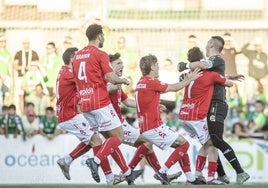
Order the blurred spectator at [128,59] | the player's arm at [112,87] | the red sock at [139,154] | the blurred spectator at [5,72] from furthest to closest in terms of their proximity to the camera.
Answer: the blurred spectator at [128,59] → the blurred spectator at [5,72] → the red sock at [139,154] → the player's arm at [112,87]

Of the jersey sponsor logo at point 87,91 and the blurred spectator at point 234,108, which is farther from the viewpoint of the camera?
the blurred spectator at point 234,108

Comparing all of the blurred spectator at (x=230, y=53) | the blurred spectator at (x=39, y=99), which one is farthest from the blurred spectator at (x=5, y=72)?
the blurred spectator at (x=230, y=53)

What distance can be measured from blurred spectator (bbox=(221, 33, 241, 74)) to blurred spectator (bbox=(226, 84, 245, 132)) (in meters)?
0.46

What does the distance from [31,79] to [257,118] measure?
4855 mm

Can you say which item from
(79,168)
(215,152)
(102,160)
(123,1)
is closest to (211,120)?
(215,152)

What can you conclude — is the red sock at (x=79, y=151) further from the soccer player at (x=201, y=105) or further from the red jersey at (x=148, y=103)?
the soccer player at (x=201, y=105)

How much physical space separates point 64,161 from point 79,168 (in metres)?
4.95

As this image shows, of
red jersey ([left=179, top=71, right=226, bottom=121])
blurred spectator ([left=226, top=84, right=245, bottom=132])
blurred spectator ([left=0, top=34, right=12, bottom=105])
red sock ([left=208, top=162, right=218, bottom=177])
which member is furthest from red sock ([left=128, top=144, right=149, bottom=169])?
blurred spectator ([left=0, top=34, right=12, bottom=105])

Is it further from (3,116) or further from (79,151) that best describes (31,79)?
(79,151)

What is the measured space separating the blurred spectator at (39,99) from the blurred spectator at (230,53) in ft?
12.8

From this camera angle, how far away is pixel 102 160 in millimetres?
14781

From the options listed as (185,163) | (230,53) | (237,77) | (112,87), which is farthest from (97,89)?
(230,53)

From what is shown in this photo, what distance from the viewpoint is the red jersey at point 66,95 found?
16047 millimetres

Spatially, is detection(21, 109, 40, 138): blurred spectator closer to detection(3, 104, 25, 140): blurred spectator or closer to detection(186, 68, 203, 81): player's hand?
detection(3, 104, 25, 140): blurred spectator
